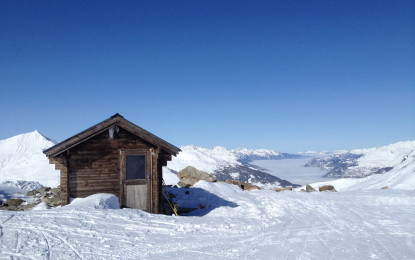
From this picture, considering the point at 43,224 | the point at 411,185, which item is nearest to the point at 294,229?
the point at 43,224

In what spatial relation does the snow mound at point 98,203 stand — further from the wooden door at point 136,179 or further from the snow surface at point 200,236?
the wooden door at point 136,179

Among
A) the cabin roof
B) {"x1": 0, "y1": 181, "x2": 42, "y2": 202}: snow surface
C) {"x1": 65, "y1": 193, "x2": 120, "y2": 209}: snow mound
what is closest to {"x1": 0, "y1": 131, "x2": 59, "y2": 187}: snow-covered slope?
{"x1": 0, "y1": 181, "x2": 42, "y2": 202}: snow surface

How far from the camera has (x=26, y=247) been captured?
22.1 ft

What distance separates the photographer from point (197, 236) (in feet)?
29.6

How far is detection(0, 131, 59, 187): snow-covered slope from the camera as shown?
226 ft

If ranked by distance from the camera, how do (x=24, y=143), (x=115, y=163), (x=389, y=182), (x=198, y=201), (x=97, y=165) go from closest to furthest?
1. (x=97, y=165)
2. (x=115, y=163)
3. (x=198, y=201)
4. (x=389, y=182)
5. (x=24, y=143)

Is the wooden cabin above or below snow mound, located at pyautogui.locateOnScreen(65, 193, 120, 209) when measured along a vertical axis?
above

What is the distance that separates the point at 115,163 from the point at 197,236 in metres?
6.44

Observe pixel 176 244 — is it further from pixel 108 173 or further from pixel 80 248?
pixel 108 173

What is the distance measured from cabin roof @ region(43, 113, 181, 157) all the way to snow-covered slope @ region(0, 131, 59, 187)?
41527mm

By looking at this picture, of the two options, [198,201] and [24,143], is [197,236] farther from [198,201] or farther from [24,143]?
[24,143]

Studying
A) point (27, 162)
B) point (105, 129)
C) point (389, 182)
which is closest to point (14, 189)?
point (105, 129)

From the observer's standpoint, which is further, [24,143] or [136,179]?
[24,143]

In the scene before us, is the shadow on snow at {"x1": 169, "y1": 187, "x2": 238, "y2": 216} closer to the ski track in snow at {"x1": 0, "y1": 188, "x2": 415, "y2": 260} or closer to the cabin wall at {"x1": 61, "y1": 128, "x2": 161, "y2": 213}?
the cabin wall at {"x1": 61, "y1": 128, "x2": 161, "y2": 213}
